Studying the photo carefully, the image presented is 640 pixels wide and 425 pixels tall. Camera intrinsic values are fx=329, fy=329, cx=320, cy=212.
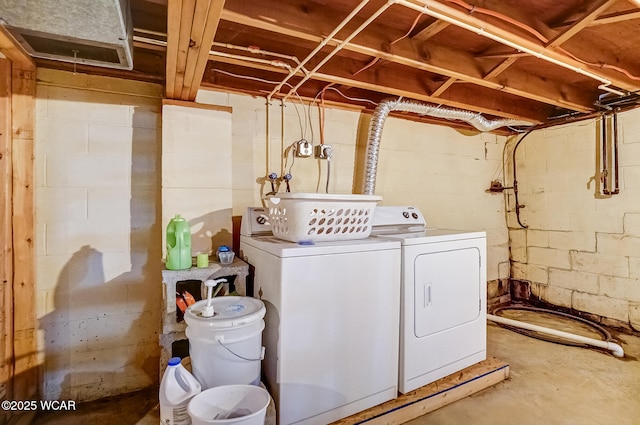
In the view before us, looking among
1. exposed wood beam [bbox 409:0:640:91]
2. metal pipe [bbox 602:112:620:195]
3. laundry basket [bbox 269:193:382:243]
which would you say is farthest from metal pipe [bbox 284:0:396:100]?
metal pipe [bbox 602:112:620:195]

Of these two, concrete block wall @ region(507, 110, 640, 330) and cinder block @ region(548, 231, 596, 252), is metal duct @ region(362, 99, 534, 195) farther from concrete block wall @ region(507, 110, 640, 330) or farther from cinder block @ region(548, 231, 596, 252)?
→ cinder block @ region(548, 231, 596, 252)

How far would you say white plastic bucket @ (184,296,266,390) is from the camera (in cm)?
135

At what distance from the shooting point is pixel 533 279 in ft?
12.1

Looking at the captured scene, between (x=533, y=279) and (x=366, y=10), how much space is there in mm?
3412

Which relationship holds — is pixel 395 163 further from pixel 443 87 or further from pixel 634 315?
pixel 634 315

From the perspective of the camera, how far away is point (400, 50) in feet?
6.47

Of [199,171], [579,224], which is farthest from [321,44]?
[579,224]

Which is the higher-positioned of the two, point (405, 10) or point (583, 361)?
point (405, 10)

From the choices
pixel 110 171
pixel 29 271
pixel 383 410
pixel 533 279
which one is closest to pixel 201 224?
pixel 110 171

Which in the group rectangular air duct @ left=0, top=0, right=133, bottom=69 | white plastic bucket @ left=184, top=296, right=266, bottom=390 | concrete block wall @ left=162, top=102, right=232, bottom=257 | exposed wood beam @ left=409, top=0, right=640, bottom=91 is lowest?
white plastic bucket @ left=184, top=296, right=266, bottom=390

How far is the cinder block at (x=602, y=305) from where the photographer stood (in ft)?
9.86

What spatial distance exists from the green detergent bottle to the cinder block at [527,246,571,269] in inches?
143

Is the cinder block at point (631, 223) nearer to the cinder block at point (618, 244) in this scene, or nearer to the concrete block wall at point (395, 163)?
the cinder block at point (618, 244)

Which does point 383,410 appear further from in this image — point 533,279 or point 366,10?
point 533,279
